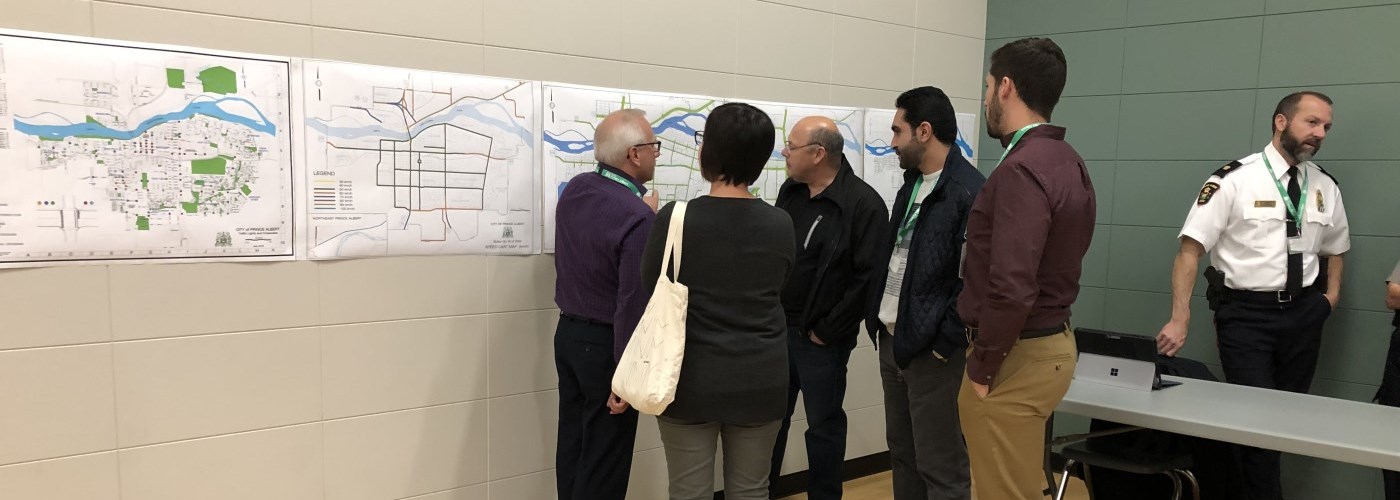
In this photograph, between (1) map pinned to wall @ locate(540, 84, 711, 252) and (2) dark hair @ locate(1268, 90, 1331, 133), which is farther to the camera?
(2) dark hair @ locate(1268, 90, 1331, 133)

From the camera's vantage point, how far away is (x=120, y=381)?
7.98 feet

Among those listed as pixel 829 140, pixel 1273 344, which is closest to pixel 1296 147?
pixel 1273 344

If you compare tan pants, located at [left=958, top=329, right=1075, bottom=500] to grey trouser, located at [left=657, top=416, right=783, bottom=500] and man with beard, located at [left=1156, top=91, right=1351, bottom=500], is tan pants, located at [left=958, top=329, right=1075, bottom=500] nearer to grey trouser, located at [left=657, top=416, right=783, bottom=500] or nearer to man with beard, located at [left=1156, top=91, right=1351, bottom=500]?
grey trouser, located at [left=657, top=416, right=783, bottom=500]

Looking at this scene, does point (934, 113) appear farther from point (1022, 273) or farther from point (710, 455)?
point (710, 455)

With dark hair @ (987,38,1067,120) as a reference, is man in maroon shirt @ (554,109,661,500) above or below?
below

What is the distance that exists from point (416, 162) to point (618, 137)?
71 cm

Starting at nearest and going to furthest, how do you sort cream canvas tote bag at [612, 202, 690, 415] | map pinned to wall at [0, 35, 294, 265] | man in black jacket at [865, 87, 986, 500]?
cream canvas tote bag at [612, 202, 690, 415]
map pinned to wall at [0, 35, 294, 265]
man in black jacket at [865, 87, 986, 500]

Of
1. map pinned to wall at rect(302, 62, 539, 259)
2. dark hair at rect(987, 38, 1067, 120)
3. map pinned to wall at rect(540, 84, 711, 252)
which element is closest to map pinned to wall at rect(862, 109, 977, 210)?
map pinned to wall at rect(540, 84, 711, 252)

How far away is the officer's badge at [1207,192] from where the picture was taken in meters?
→ 3.52

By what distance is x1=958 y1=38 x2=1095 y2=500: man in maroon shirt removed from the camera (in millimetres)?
2018

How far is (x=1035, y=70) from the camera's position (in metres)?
2.13

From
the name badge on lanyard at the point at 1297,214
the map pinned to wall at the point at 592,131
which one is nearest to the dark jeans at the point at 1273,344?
the name badge on lanyard at the point at 1297,214

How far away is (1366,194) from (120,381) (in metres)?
4.69

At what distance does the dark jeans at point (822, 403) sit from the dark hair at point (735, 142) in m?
1.19
